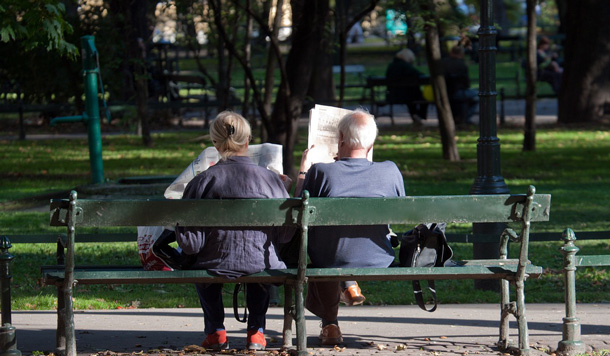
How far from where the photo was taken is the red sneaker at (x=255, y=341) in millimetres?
5340

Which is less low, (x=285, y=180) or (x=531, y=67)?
(x=531, y=67)

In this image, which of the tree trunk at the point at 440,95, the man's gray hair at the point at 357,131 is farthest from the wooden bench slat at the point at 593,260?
the tree trunk at the point at 440,95

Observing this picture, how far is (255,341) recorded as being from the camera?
5340mm

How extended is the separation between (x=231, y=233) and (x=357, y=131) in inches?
34.7

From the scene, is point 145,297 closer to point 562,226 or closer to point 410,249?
point 410,249

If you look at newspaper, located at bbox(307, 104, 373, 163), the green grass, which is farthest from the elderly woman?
the green grass

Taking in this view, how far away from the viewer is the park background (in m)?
8.70

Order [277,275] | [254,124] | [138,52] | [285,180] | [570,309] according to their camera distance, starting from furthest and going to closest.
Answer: [138,52], [254,124], [285,180], [570,309], [277,275]

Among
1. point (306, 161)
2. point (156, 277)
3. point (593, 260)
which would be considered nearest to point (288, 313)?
point (156, 277)

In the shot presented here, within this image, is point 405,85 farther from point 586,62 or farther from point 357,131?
point 357,131

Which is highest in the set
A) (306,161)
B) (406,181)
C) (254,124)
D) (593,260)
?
(306,161)

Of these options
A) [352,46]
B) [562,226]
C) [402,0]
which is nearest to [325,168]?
[562,226]

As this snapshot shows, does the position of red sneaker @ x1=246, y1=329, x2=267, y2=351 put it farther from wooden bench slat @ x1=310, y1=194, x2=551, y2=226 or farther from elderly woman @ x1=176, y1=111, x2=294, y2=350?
wooden bench slat @ x1=310, y1=194, x2=551, y2=226

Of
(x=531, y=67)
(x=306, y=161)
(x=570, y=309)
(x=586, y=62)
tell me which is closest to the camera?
(x=570, y=309)
